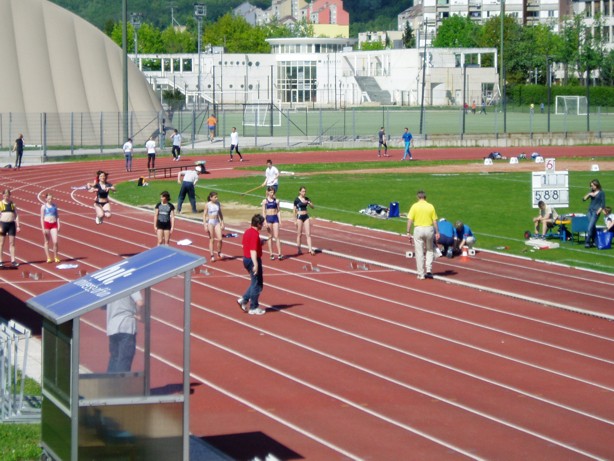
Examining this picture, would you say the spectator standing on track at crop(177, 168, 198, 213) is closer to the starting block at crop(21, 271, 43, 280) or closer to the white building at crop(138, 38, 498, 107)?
the starting block at crop(21, 271, 43, 280)

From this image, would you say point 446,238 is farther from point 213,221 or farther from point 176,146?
point 176,146

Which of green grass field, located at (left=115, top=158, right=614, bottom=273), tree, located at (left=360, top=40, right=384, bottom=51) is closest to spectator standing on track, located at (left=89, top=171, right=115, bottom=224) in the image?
green grass field, located at (left=115, top=158, right=614, bottom=273)

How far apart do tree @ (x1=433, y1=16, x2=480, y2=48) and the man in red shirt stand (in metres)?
121

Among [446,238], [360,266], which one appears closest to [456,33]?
[446,238]

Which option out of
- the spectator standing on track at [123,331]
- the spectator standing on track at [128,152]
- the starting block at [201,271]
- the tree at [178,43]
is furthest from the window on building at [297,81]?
the spectator standing on track at [123,331]

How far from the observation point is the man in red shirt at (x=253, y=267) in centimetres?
1897

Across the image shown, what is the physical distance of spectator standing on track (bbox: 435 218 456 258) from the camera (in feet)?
85.1

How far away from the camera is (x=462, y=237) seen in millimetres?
26484

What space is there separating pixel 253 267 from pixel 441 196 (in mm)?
19859

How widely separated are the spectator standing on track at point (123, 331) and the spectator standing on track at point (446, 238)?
16.0m

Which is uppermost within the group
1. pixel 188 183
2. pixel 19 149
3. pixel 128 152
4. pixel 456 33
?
pixel 456 33

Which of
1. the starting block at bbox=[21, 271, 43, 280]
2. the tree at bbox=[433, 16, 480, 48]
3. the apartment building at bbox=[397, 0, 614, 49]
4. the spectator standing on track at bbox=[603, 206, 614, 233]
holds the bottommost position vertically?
the starting block at bbox=[21, 271, 43, 280]

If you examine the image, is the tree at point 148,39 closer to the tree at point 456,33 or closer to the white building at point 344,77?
the white building at point 344,77

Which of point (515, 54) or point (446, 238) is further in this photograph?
point (515, 54)
